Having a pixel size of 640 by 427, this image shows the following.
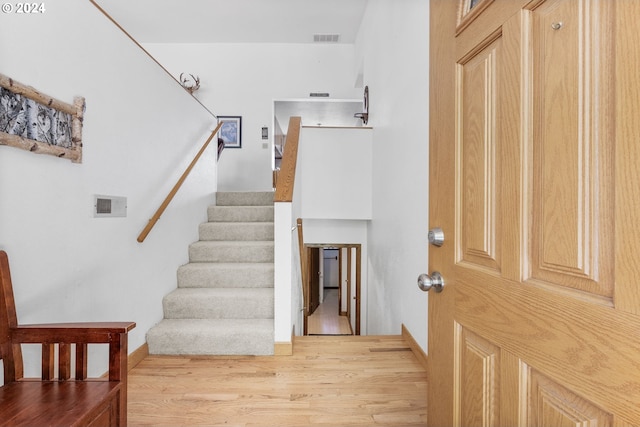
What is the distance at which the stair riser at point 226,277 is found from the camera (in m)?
3.05

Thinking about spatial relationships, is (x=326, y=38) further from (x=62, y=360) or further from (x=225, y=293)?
(x=62, y=360)

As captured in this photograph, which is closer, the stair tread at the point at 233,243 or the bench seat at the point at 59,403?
the bench seat at the point at 59,403

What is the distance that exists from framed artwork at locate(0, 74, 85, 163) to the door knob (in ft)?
5.28

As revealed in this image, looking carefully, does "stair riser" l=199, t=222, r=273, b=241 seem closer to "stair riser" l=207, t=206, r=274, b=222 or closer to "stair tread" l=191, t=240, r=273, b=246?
"stair tread" l=191, t=240, r=273, b=246

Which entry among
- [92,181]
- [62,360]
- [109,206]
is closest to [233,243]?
[109,206]

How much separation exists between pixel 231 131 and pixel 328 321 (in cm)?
501

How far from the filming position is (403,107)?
3012 mm

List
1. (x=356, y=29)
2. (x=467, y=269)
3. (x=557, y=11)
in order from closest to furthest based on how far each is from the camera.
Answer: (x=557, y=11), (x=467, y=269), (x=356, y=29)

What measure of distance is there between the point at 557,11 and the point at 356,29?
556cm

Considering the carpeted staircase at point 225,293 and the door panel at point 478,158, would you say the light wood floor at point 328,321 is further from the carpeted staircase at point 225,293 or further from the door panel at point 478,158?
the door panel at point 478,158

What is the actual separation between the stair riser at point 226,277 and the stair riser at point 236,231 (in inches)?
23.9

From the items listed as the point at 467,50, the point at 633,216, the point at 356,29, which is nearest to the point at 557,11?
the point at 467,50

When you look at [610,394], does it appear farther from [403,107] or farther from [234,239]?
[234,239]

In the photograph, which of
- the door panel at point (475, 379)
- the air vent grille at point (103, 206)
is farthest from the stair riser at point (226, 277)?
the door panel at point (475, 379)
